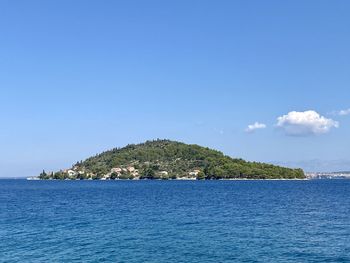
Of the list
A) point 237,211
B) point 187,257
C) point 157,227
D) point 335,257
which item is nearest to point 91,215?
point 157,227

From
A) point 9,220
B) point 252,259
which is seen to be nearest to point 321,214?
point 252,259

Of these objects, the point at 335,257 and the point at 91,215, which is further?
the point at 91,215

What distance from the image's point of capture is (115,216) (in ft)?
274

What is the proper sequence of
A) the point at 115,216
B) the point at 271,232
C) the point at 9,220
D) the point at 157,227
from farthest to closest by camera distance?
the point at 115,216 < the point at 9,220 < the point at 157,227 < the point at 271,232

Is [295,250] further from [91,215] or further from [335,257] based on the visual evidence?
[91,215]

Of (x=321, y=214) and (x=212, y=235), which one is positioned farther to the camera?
(x=321, y=214)

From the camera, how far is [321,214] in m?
85.5

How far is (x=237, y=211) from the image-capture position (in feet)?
298

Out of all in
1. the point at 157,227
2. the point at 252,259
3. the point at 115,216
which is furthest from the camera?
the point at 115,216

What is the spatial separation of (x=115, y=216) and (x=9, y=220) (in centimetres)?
1912

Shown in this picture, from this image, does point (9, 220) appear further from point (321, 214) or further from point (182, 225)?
point (321, 214)

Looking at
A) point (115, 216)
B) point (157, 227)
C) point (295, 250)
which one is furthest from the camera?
point (115, 216)

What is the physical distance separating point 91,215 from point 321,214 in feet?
148

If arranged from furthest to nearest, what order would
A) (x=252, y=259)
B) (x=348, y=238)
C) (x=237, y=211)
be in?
(x=237, y=211) < (x=348, y=238) < (x=252, y=259)
